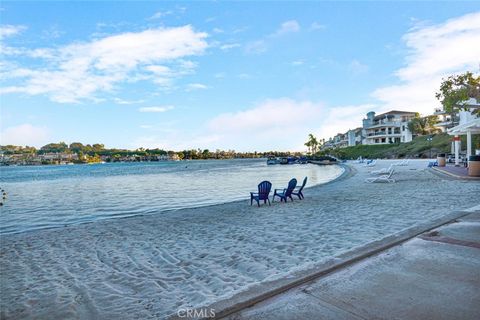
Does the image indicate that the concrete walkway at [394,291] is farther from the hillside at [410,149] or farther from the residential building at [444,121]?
the residential building at [444,121]

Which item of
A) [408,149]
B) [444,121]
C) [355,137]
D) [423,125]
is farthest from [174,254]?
[355,137]

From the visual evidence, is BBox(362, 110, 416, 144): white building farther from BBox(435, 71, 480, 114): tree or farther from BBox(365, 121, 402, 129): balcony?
BBox(435, 71, 480, 114): tree

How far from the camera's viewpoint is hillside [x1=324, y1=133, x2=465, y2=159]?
59531mm

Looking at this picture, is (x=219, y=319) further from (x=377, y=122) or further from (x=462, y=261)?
(x=377, y=122)

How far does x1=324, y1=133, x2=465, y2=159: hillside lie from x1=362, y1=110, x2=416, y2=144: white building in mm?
4527

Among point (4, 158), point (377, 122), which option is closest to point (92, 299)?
point (377, 122)

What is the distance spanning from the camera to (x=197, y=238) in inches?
286

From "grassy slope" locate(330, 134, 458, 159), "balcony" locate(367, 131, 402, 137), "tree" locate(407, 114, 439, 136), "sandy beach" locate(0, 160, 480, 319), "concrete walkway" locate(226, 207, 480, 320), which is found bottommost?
"sandy beach" locate(0, 160, 480, 319)

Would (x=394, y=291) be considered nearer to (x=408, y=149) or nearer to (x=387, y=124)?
(x=408, y=149)

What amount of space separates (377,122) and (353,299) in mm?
98643

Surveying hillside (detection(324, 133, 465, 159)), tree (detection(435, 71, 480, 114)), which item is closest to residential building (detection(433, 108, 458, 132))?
hillside (detection(324, 133, 465, 159))

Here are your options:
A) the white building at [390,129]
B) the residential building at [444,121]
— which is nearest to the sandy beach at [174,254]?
the residential building at [444,121]

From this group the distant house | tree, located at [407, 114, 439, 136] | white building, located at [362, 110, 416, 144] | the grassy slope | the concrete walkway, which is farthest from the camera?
the distant house

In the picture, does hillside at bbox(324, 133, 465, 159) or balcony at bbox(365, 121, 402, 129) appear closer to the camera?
hillside at bbox(324, 133, 465, 159)
